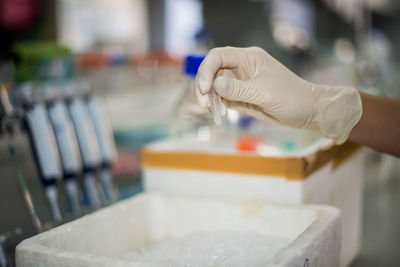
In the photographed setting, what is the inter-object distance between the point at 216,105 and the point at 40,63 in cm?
165

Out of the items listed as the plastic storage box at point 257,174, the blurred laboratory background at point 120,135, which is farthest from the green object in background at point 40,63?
the plastic storage box at point 257,174

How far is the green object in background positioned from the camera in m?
2.42

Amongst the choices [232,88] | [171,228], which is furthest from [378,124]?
[171,228]

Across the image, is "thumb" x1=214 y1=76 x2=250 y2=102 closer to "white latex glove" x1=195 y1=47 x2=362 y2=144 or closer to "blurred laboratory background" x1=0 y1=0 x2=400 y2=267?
"white latex glove" x1=195 y1=47 x2=362 y2=144

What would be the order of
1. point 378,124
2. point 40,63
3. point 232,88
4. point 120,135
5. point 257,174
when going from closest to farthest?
point 232,88 < point 378,124 < point 257,174 < point 40,63 < point 120,135

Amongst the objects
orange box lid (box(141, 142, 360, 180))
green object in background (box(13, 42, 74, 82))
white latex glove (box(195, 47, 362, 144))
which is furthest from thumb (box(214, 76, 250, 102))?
green object in background (box(13, 42, 74, 82))

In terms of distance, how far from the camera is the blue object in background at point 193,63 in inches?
52.4

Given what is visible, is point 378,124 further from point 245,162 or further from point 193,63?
point 193,63

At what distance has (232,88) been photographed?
3.54ft

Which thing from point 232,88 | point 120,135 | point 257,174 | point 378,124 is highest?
point 232,88

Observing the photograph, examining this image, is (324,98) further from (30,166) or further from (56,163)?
(30,166)

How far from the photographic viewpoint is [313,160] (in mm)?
1328

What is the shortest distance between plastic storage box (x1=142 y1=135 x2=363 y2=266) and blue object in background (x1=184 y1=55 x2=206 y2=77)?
24cm

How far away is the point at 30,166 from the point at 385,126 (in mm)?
1716
